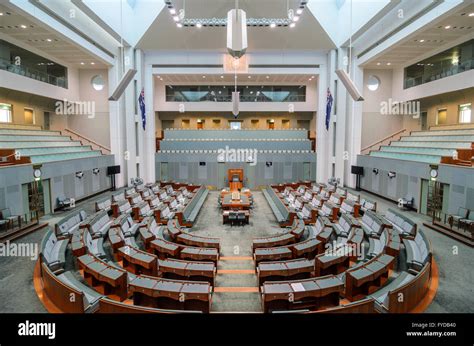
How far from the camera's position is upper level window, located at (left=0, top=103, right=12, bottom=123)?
1441 centimetres

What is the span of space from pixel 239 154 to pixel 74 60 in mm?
12495

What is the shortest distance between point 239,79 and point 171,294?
20120 millimetres

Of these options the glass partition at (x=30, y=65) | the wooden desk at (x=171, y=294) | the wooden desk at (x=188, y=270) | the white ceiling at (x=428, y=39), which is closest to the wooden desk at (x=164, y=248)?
the wooden desk at (x=188, y=270)

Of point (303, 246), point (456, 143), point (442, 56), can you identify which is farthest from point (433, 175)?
point (442, 56)

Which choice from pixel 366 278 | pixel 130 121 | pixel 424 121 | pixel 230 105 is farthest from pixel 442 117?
pixel 130 121

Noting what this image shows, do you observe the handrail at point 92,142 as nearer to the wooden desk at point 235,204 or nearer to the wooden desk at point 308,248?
the wooden desk at point 235,204

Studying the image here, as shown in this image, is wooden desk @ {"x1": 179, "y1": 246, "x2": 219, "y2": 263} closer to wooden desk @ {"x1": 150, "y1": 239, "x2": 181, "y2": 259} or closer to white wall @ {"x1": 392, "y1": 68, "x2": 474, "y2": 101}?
wooden desk @ {"x1": 150, "y1": 239, "x2": 181, "y2": 259}

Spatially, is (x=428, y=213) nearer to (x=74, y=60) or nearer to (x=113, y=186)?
(x=113, y=186)

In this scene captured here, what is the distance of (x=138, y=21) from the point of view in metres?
16.7

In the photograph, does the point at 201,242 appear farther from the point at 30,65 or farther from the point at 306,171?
the point at 30,65

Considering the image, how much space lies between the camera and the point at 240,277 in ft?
22.3

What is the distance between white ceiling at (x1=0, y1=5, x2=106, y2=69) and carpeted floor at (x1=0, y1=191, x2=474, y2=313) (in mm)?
8393
